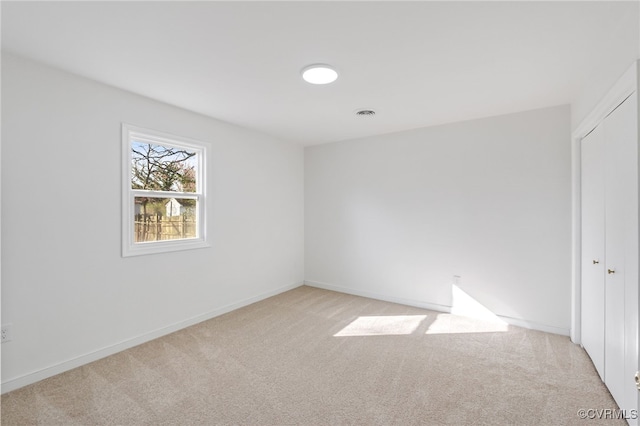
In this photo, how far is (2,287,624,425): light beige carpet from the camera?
1877mm

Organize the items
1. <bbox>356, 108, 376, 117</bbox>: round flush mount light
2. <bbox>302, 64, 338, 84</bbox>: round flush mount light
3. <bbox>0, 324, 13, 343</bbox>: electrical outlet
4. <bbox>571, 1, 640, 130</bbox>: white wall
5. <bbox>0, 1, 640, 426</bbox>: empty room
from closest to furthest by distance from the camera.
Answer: <bbox>571, 1, 640, 130</bbox>: white wall
<bbox>0, 1, 640, 426</bbox>: empty room
<bbox>0, 324, 13, 343</bbox>: electrical outlet
<bbox>302, 64, 338, 84</bbox>: round flush mount light
<bbox>356, 108, 376, 117</bbox>: round flush mount light

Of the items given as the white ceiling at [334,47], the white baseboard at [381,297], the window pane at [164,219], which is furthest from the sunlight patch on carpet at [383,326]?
the white ceiling at [334,47]

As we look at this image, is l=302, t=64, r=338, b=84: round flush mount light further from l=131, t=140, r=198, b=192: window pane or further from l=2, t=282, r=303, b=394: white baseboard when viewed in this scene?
l=2, t=282, r=303, b=394: white baseboard

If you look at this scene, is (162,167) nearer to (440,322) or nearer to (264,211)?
(264,211)

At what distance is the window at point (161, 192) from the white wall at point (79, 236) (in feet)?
0.27

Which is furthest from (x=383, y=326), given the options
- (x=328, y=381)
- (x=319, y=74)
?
(x=319, y=74)

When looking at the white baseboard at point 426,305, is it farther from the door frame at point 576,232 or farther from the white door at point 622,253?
the white door at point 622,253

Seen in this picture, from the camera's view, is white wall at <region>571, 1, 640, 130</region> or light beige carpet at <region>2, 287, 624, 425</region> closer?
white wall at <region>571, 1, 640, 130</region>

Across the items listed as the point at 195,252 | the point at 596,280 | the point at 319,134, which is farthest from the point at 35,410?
the point at 596,280

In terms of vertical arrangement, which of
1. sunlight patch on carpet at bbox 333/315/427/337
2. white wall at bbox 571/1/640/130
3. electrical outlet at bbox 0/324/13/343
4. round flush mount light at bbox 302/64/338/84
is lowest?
sunlight patch on carpet at bbox 333/315/427/337

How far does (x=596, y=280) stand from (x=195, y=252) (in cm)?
380

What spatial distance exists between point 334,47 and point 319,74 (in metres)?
0.39

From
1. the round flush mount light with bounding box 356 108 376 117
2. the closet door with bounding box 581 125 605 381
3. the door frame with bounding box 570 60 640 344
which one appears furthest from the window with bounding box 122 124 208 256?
the door frame with bounding box 570 60 640 344

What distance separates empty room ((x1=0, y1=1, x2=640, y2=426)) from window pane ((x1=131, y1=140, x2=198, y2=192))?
0.08 feet
